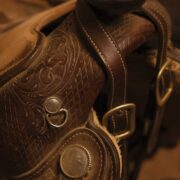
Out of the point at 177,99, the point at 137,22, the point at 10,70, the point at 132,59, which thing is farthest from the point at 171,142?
the point at 10,70

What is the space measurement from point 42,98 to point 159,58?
0.25 meters

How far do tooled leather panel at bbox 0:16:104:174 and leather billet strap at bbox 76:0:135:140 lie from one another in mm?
21

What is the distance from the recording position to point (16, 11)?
0.89 meters

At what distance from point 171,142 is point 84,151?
48cm

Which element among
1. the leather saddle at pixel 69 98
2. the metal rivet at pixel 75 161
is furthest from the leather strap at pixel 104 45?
the metal rivet at pixel 75 161

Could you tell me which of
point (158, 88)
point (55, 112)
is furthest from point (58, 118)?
point (158, 88)

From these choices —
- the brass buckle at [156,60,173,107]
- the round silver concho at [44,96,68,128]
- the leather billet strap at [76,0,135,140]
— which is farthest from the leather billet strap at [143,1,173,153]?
the round silver concho at [44,96,68,128]

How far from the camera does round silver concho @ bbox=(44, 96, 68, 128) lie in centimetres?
55

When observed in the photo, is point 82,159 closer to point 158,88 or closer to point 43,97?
point 43,97

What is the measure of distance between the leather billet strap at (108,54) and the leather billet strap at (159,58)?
114 mm

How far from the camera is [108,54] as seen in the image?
1.84ft

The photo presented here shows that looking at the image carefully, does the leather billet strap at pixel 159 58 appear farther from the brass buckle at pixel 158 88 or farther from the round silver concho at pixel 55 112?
the round silver concho at pixel 55 112

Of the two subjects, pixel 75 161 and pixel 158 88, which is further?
pixel 158 88

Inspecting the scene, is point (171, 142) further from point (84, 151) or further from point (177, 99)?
point (84, 151)
